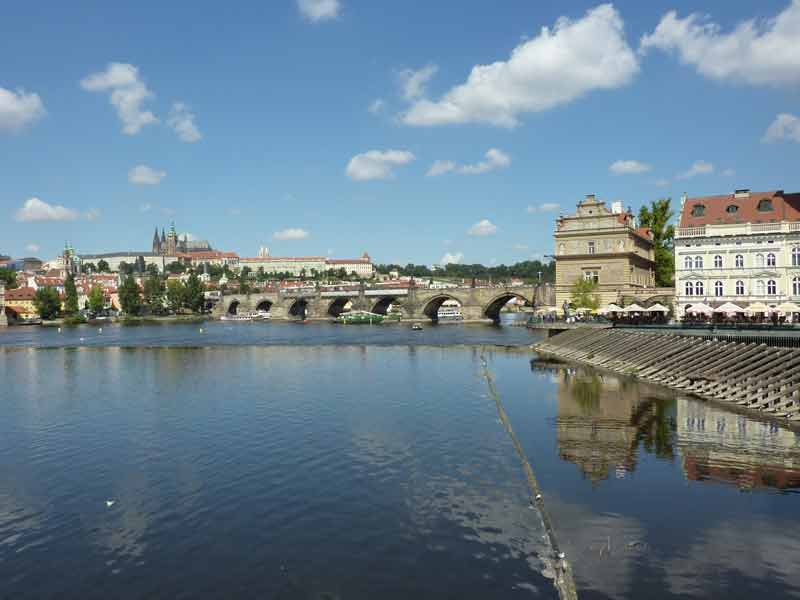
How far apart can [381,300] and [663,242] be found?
81.4 m

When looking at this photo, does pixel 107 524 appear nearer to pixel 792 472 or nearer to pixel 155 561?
pixel 155 561

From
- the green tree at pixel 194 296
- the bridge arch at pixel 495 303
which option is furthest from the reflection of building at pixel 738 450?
the green tree at pixel 194 296

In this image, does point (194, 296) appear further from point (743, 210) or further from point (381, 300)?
point (743, 210)

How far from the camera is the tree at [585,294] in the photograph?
281ft

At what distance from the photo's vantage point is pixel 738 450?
2506 centimetres

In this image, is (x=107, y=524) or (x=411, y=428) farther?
(x=411, y=428)

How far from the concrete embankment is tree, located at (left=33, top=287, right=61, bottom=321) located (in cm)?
15436

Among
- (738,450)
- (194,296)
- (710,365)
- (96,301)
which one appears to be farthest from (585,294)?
(96,301)

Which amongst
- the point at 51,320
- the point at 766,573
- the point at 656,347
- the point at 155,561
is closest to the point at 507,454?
the point at 766,573

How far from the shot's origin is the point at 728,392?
35.8 metres

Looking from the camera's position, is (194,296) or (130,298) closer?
(130,298)

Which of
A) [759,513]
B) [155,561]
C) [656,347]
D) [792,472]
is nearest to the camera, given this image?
[155,561]

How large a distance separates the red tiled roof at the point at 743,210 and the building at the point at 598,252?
52.6 feet

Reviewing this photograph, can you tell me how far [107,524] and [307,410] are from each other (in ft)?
57.1
